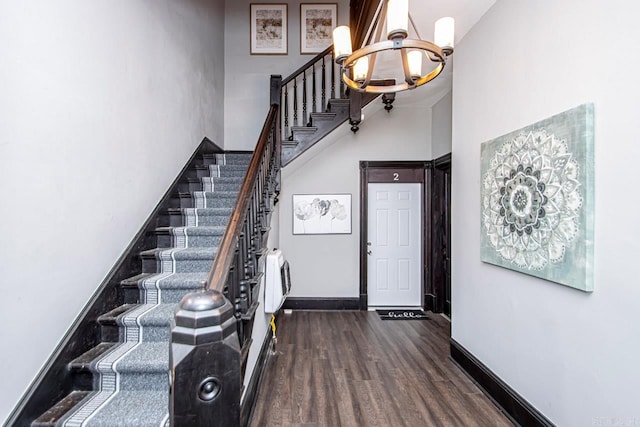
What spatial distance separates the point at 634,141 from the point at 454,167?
1.67 metres

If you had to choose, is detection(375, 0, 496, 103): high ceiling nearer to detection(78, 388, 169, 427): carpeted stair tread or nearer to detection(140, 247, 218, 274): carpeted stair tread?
detection(140, 247, 218, 274): carpeted stair tread

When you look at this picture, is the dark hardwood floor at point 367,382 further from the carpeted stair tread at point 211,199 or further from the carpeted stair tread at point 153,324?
the carpeted stair tread at point 211,199

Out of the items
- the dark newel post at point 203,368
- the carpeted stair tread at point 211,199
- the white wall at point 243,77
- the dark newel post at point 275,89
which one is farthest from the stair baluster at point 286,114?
the dark newel post at point 203,368

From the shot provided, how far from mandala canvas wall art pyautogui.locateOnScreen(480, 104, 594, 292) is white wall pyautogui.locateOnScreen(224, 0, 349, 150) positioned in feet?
11.2

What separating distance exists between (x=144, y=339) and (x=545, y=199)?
2.56m

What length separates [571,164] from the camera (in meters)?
1.68

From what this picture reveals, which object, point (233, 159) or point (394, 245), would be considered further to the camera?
point (394, 245)

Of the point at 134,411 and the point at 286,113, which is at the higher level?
the point at 286,113

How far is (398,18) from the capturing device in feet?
5.48

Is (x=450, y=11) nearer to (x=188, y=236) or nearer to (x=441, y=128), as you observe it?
(x=441, y=128)

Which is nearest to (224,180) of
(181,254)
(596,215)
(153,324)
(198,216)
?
(198,216)

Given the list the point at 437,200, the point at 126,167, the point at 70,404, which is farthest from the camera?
the point at 437,200

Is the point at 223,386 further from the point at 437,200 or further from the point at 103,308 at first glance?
the point at 437,200

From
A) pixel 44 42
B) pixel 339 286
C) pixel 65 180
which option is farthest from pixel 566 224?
pixel 339 286
